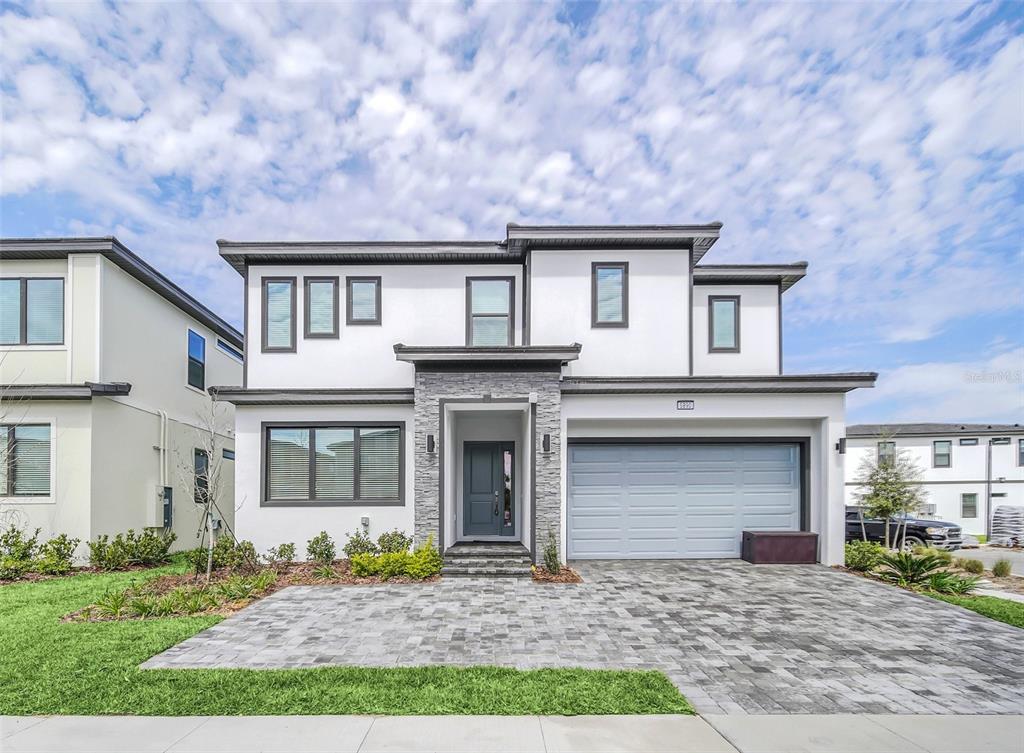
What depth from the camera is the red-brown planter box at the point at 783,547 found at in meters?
10.8

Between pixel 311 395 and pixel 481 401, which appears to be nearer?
pixel 481 401

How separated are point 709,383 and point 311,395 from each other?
8616 mm

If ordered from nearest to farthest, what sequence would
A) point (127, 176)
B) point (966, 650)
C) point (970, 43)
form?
point (966, 650) < point (970, 43) < point (127, 176)

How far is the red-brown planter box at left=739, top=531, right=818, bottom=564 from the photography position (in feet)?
35.6

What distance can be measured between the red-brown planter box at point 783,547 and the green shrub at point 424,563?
674cm

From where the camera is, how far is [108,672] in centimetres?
527

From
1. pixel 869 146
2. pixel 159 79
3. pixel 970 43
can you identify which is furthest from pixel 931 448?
pixel 159 79

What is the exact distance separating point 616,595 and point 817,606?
10.2 feet

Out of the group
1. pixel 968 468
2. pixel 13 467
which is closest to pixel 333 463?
pixel 13 467

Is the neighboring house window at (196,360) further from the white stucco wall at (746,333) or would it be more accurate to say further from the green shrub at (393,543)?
the white stucco wall at (746,333)

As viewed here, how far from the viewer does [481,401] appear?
10336 millimetres

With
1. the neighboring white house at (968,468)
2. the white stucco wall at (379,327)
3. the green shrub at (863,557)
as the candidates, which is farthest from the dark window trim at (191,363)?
the neighboring white house at (968,468)

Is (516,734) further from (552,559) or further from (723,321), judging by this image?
(723,321)

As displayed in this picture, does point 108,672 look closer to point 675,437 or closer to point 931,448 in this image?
point 675,437
